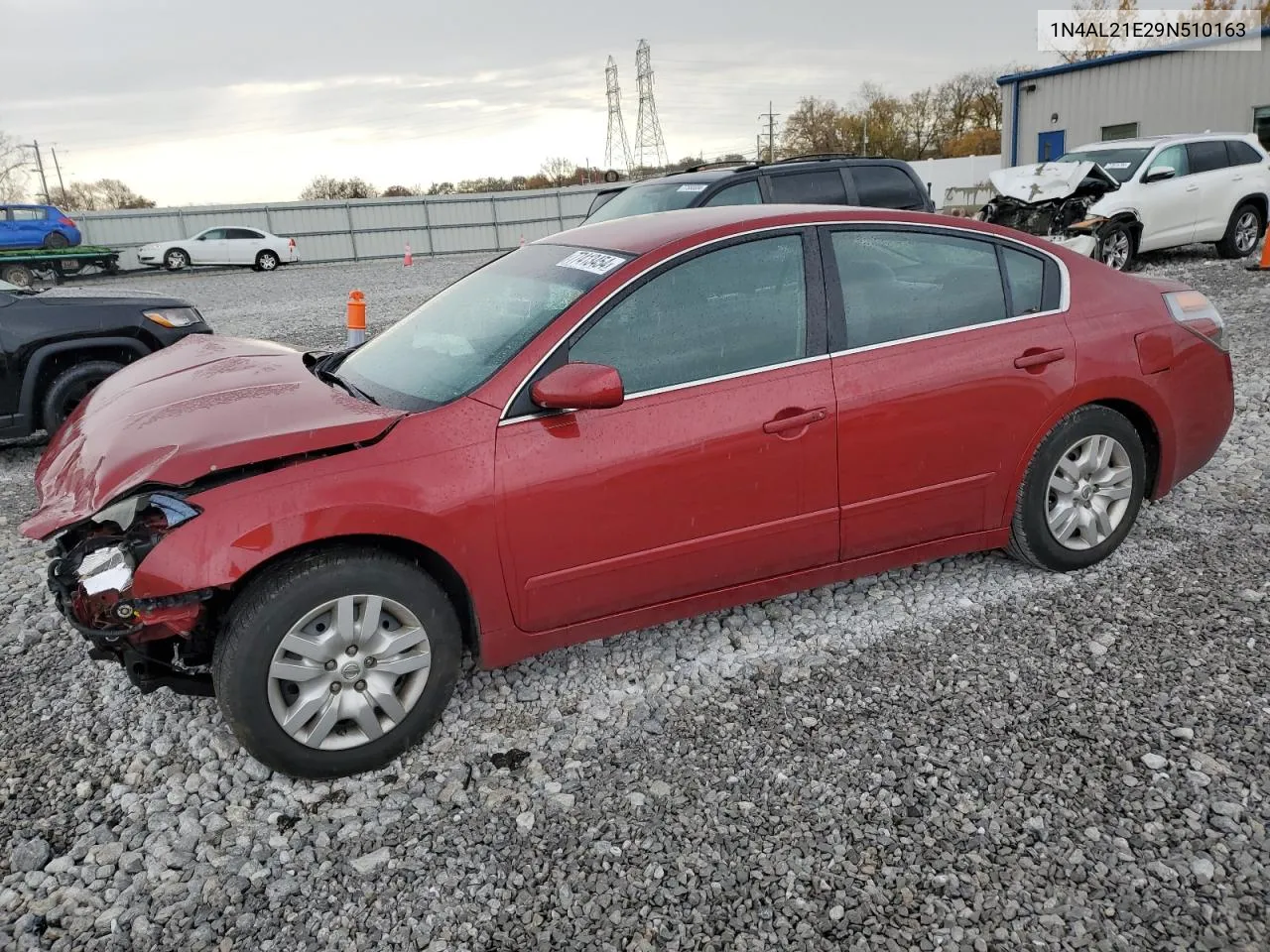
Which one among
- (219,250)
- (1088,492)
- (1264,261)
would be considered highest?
(219,250)

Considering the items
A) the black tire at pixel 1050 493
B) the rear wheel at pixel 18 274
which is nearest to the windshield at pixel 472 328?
the black tire at pixel 1050 493

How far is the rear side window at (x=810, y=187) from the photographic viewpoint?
841 cm

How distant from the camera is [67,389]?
644 cm

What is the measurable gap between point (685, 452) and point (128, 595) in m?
1.77

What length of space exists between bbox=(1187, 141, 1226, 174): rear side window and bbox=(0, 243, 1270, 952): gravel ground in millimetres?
10520

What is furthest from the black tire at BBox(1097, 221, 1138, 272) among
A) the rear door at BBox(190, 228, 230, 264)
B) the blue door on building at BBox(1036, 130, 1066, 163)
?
the rear door at BBox(190, 228, 230, 264)

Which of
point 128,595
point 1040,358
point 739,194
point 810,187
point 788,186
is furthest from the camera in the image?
point 810,187

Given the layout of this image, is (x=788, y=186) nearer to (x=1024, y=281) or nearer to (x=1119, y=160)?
(x=1024, y=281)

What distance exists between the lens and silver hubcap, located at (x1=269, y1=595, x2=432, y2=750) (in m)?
2.79

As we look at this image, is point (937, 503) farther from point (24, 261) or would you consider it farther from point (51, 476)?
point (24, 261)

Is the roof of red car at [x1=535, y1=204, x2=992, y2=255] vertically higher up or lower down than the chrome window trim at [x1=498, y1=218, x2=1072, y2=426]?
higher up

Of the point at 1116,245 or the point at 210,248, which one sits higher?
the point at 210,248

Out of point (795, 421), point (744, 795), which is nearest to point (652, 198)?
point (795, 421)

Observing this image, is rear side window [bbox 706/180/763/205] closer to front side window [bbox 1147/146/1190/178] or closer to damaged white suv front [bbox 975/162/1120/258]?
damaged white suv front [bbox 975/162/1120/258]
